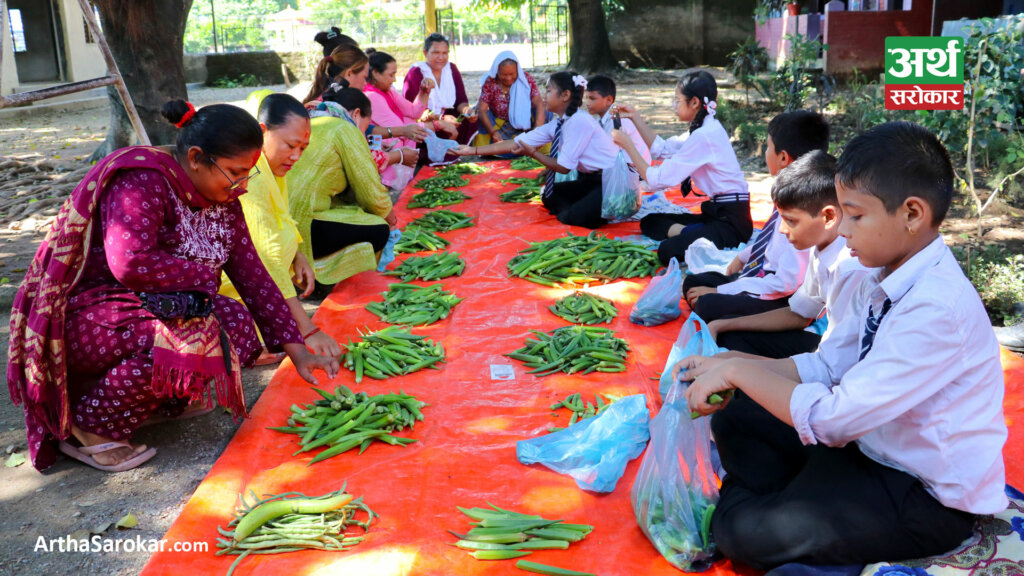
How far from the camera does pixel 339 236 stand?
193 inches

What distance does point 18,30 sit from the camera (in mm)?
18359

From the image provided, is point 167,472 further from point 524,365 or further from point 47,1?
point 47,1

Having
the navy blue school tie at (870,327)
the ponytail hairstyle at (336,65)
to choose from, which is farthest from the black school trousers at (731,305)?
the ponytail hairstyle at (336,65)

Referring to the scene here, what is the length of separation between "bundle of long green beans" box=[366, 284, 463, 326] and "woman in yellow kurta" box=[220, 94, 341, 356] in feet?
1.90

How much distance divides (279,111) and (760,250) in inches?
92.0

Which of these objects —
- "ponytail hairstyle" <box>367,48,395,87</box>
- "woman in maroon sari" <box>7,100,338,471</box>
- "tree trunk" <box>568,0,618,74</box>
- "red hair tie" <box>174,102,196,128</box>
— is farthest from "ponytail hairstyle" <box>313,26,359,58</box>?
"tree trunk" <box>568,0,618,74</box>

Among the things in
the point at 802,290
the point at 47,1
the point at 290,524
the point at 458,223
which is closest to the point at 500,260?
the point at 458,223

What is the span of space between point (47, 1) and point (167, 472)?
18.3 meters

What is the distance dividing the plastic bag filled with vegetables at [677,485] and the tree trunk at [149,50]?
723 cm

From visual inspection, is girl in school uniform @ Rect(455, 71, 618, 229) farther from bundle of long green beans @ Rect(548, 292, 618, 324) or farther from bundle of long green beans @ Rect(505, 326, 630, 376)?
bundle of long green beans @ Rect(505, 326, 630, 376)

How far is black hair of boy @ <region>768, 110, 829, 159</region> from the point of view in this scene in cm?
374

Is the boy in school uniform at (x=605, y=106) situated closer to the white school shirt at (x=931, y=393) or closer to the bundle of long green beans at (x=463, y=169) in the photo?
the bundle of long green beans at (x=463, y=169)

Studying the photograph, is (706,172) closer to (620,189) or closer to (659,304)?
(620,189)

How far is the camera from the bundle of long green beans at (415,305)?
13.7ft
